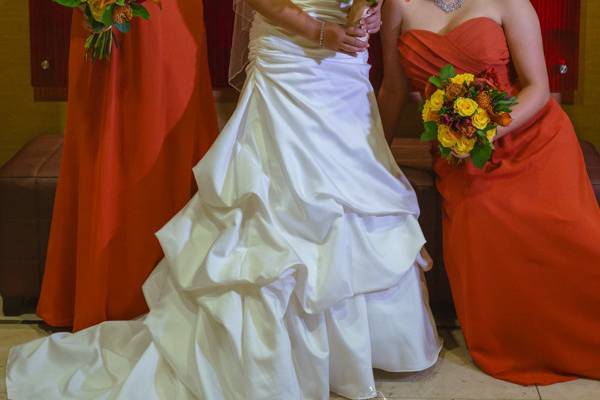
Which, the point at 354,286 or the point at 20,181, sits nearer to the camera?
the point at 354,286

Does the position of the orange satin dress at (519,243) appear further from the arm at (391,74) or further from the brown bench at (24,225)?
the brown bench at (24,225)

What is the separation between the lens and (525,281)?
10.7 ft

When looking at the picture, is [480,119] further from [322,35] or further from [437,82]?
[322,35]

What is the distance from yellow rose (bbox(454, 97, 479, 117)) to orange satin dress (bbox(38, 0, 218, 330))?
35.6 inches

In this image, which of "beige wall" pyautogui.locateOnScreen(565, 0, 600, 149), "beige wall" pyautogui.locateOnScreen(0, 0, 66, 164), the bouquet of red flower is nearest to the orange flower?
the bouquet of red flower

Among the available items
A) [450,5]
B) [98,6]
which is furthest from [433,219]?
[98,6]

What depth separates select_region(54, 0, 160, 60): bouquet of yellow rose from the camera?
3104mm

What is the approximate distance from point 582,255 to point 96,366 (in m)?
1.52

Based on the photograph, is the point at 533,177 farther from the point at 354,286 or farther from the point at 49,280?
the point at 49,280

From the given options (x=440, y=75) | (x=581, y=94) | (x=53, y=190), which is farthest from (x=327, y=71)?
(x=581, y=94)

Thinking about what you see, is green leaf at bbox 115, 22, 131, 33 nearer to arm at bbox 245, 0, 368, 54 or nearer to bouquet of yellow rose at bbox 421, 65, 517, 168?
arm at bbox 245, 0, 368, 54

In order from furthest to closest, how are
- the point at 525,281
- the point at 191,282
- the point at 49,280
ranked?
1. the point at 49,280
2. the point at 525,281
3. the point at 191,282

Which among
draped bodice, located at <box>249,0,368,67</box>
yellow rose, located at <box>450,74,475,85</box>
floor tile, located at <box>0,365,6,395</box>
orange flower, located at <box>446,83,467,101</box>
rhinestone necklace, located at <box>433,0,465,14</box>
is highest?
rhinestone necklace, located at <box>433,0,465,14</box>

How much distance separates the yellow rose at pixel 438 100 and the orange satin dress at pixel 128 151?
81cm
